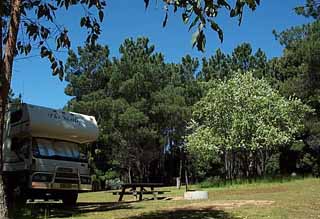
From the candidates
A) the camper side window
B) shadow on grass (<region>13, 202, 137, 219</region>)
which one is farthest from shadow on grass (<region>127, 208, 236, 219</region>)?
the camper side window

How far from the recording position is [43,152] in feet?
48.1

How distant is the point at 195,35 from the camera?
10.8ft

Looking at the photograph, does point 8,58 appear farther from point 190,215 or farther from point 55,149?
point 55,149

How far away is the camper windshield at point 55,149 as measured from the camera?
1457cm

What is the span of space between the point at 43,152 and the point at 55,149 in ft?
1.80

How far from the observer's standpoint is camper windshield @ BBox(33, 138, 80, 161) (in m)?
14.6

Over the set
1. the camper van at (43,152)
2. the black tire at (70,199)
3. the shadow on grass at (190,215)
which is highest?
the camper van at (43,152)

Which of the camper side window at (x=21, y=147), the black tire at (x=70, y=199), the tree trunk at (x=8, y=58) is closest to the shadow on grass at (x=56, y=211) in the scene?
the black tire at (x=70, y=199)

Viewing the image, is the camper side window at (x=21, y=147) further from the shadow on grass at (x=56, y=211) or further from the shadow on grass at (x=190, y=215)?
the shadow on grass at (x=190, y=215)

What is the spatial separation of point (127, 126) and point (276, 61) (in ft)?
49.8

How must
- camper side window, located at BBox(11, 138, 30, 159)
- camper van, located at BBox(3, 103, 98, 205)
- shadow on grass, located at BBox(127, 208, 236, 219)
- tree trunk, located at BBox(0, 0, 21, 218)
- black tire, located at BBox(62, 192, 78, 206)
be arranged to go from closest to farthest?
1. tree trunk, located at BBox(0, 0, 21, 218)
2. shadow on grass, located at BBox(127, 208, 236, 219)
3. camper van, located at BBox(3, 103, 98, 205)
4. camper side window, located at BBox(11, 138, 30, 159)
5. black tire, located at BBox(62, 192, 78, 206)

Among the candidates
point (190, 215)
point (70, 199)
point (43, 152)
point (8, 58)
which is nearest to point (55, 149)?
point (43, 152)

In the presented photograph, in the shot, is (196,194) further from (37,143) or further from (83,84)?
(83,84)

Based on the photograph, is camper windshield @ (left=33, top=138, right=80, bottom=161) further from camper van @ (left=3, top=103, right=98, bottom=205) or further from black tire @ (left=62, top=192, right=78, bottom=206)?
black tire @ (left=62, top=192, right=78, bottom=206)
